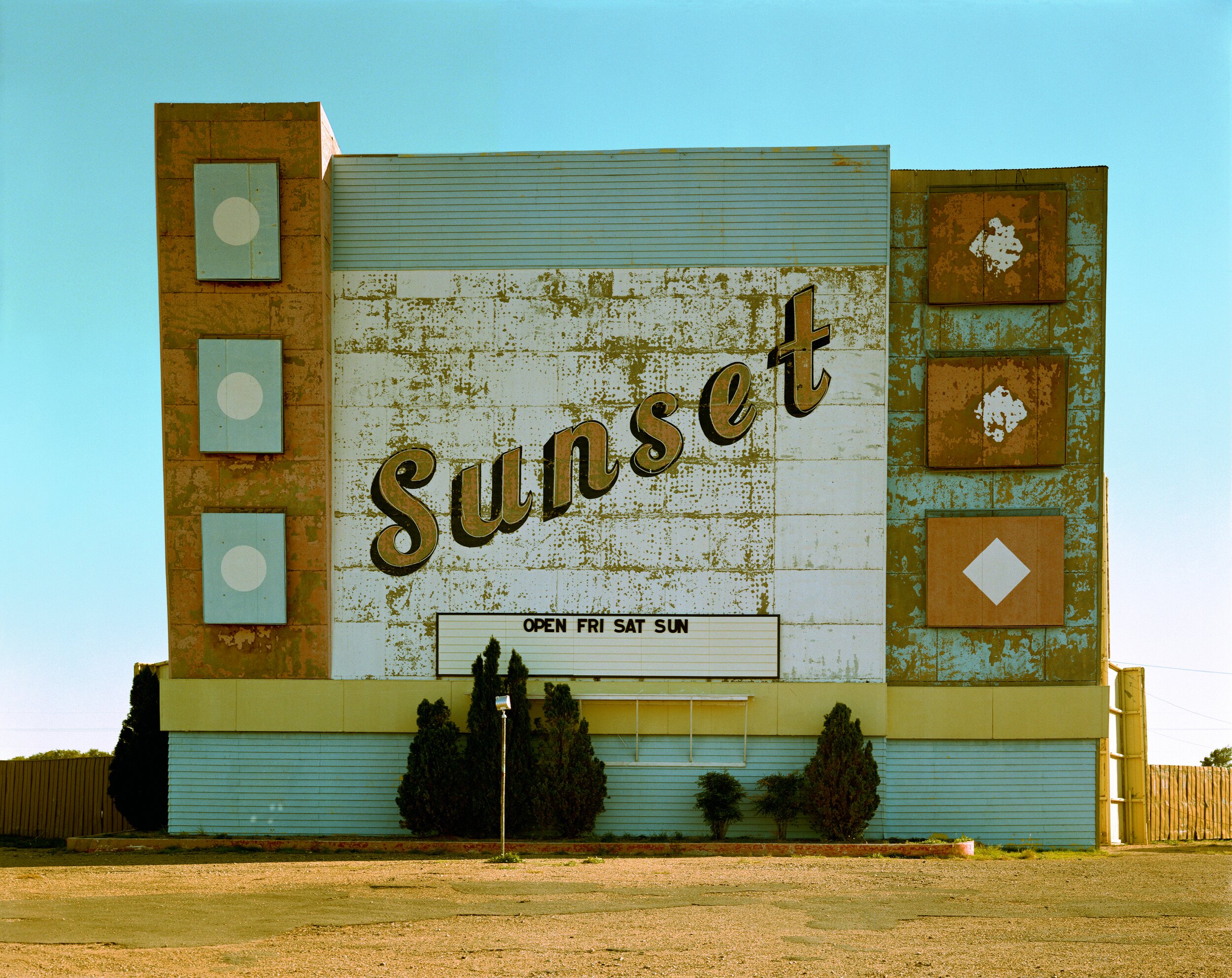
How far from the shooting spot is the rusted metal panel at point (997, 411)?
22.8 metres

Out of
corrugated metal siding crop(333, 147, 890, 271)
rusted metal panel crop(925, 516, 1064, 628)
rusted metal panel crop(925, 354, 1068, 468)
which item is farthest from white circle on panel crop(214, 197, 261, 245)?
rusted metal panel crop(925, 516, 1064, 628)

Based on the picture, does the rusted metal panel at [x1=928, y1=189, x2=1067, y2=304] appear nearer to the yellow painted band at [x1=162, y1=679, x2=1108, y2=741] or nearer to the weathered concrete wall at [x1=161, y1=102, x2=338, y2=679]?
the yellow painted band at [x1=162, y1=679, x2=1108, y2=741]

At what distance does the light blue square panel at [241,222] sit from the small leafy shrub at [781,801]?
14076 millimetres

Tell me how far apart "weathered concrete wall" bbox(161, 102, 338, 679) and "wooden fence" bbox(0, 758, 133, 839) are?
7.02m

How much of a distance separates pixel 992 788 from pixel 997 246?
10901mm

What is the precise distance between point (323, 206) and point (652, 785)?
13.4 metres

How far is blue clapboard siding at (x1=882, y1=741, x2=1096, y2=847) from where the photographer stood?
22766 millimetres

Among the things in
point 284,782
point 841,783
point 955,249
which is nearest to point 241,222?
point 284,782

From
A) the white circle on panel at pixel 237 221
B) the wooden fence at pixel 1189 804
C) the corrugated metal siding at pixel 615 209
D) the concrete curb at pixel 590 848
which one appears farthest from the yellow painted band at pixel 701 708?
the white circle on panel at pixel 237 221

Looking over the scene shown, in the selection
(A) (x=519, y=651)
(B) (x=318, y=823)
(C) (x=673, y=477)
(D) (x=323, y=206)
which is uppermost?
(D) (x=323, y=206)

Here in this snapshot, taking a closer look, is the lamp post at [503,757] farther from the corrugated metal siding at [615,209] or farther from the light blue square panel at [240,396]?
the corrugated metal siding at [615,209]

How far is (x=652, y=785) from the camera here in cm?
2281

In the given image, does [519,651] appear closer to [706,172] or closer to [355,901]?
[355,901]

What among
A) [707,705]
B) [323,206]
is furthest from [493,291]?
[707,705]
